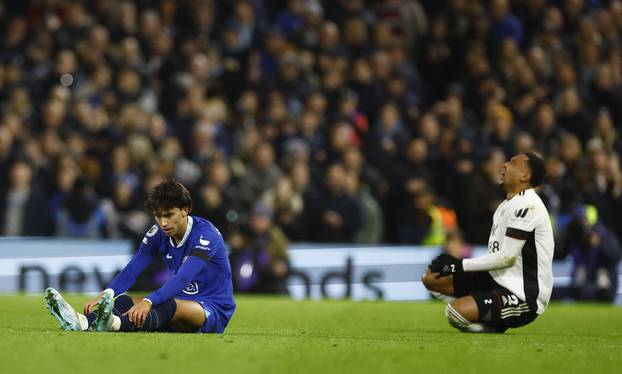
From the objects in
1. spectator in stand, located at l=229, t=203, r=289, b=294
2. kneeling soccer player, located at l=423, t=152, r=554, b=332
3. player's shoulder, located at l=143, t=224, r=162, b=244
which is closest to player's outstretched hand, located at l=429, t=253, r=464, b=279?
kneeling soccer player, located at l=423, t=152, r=554, b=332

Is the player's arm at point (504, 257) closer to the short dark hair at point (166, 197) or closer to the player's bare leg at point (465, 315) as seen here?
the player's bare leg at point (465, 315)

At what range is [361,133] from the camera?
63.3ft

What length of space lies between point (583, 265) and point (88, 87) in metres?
7.72

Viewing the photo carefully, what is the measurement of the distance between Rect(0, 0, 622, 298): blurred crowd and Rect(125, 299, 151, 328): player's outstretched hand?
799 centimetres

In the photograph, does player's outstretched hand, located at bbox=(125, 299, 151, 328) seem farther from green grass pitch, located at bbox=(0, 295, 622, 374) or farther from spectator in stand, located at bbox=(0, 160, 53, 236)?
spectator in stand, located at bbox=(0, 160, 53, 236)

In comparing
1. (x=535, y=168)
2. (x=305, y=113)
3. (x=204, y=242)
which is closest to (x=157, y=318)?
(x=204, y=242)

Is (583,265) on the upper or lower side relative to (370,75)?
lower

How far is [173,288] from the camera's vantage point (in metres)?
8.79

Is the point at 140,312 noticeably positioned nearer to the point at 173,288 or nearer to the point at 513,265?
the point at 173,288

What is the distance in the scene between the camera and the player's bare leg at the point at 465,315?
10.5 meters

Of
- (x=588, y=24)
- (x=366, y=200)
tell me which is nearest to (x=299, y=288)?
(x=366, y=200)

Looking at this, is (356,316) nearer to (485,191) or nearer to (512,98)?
(485,191)

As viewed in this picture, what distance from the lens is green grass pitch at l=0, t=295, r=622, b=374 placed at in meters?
7.30

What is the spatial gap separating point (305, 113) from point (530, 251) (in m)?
8.67
